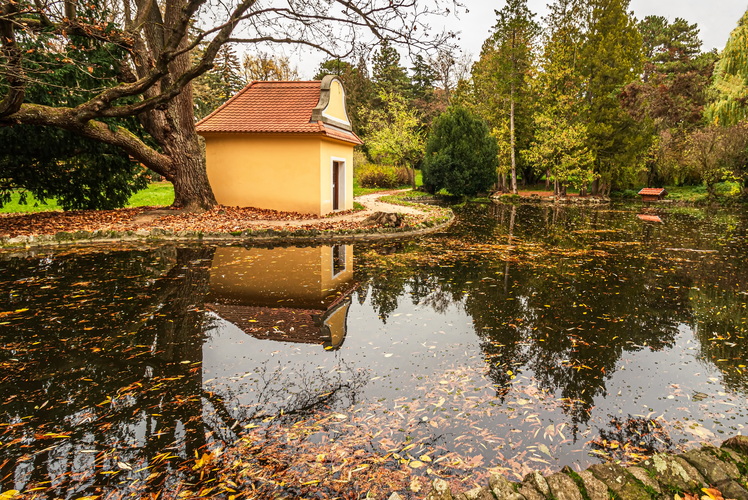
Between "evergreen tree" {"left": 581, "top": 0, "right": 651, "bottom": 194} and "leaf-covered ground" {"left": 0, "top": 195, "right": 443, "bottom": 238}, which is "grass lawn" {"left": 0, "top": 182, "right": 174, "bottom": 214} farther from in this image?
"evergreen tree" {"left": 581, "top": 0, "right": 651, "bottom": 194}

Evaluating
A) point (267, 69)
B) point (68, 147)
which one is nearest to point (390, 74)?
point (267, 69)

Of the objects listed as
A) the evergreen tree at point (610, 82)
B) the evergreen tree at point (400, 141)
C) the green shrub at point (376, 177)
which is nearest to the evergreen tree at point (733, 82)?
the evergreen tree at point (610, 82)

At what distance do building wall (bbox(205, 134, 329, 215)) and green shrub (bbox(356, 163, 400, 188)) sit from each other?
18367 mm

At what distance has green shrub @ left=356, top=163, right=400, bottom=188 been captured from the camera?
32.9m

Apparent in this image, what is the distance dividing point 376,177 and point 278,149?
18.9 metres

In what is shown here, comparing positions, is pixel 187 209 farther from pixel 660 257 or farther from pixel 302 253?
pixel 660 257

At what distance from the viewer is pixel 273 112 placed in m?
15.4

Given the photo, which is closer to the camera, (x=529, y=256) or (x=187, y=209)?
(x=529, y=256)

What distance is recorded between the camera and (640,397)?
351 centimetres

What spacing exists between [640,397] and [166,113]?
47.5ft

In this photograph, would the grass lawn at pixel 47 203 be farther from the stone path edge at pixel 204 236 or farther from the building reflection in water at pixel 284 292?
the building reflection in water at pixel 284 292

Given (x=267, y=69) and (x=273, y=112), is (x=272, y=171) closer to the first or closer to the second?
(x=273, y=112)

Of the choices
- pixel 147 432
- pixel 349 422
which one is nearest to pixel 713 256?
pixel 349 422

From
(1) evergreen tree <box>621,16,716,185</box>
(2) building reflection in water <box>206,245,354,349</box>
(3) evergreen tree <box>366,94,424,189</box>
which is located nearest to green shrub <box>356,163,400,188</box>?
(3) evergreen tree <box>366,94,424,189</box>
